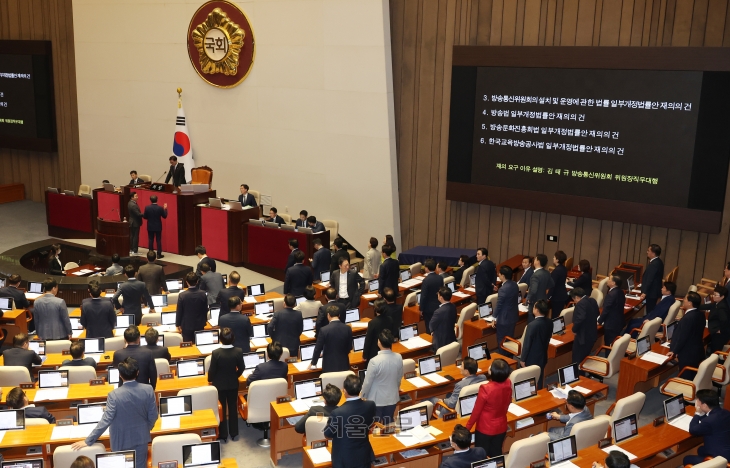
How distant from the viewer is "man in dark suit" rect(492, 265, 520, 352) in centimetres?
995

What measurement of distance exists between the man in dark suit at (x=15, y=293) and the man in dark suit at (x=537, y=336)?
7.29 m

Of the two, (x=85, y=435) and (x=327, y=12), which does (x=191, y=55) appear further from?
(x=85, y=435)

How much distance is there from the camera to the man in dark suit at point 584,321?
31.0 ft

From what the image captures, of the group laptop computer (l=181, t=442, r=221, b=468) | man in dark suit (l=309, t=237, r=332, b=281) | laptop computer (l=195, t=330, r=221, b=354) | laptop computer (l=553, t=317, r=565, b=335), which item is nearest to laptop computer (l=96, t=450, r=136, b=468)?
laptop computer (l=181, t=442, r=221, b=468)

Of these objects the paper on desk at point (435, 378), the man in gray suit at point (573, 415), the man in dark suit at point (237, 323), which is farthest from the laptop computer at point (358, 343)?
the man in gray suit at point (573, 415)

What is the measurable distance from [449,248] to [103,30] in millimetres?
10649

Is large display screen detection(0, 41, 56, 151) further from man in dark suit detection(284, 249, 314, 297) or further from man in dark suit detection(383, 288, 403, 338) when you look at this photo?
man in dark suit detection(383, 288, 403, 338)

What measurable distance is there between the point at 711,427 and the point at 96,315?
720 cm

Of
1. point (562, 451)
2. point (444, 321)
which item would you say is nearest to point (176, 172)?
point (444, 321)

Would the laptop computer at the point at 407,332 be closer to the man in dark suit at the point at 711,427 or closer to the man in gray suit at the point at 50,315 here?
the man in dark suit at the point at 711,427

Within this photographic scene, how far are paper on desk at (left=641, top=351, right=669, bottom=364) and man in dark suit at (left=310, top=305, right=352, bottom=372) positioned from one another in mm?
3731

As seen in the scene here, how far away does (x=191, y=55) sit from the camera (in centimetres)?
1756

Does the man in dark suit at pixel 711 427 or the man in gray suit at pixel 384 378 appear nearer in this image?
the man in dark suit at pixel 711 427

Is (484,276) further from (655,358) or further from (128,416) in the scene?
(128,416)
